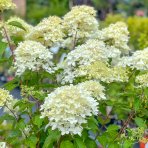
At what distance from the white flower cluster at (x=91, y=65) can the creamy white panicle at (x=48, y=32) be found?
13cm

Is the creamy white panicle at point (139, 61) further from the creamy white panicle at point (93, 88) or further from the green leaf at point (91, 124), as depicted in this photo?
the green leaf at point (91, 124)

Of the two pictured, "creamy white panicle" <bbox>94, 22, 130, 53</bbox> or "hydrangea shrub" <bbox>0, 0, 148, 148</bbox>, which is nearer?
"hydrangea shrub" <bbox>0, 0, 148, 148</bbox>

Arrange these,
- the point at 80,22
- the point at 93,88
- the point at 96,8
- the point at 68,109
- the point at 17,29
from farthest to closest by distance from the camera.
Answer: the point at 96,8 → the point at 17,29 → the point at 80,22 → the point at 93,88 → the point at 68,109

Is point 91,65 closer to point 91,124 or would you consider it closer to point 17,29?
point 91,124

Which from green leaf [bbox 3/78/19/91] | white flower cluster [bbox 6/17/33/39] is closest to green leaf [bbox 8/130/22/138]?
green leaf [bbox 3/78/19/91]

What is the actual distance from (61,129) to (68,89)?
0.48ft

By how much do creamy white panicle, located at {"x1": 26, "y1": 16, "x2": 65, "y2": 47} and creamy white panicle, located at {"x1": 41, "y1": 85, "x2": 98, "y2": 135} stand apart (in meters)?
0.67

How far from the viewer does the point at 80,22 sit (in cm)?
242

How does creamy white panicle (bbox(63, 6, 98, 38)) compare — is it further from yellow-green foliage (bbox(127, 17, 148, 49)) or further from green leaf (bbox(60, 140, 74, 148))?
yellow-green foliage (bbox(127, 17, 148, 49))

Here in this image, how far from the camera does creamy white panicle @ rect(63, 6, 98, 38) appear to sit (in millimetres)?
2393

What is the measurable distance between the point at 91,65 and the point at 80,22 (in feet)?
1.26

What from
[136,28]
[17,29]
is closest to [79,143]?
[17,29]

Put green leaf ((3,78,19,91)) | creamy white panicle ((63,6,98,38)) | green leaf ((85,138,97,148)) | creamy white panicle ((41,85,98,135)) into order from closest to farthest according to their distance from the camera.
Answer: creamy white panicle ((41,85,98,135)) → green leaf ((85,138,97,148)) → green leaf ((3,78,19,91)) → creamy white panicle ((63,6,98,38))

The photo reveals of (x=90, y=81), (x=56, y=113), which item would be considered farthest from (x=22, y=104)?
(x=56, y=113)
